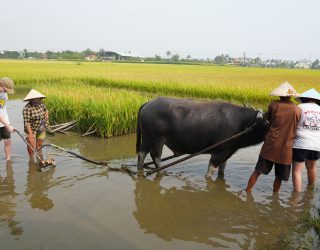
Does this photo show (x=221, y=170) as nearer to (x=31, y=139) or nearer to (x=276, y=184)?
(x=276, y=184)

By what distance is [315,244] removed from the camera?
3.29m

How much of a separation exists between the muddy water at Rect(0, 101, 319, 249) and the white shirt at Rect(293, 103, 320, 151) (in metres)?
0.72

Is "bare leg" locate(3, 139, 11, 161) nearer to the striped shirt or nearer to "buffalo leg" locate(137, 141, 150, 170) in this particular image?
the striped shirt

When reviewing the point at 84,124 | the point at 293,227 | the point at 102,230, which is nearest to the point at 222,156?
the point at 293,227

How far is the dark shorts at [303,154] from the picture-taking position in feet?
14.4

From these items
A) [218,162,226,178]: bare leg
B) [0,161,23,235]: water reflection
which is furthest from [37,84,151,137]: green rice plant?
[218,162,226,178]: bare leg

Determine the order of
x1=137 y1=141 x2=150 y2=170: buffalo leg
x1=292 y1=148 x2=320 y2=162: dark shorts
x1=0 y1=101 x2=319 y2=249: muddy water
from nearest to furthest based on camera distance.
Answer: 1. x1=0 y1=101 x2=319 y2=249: muddy water
2. x1=292 y1=148 x2=320 y2=162: dark shorts
3. x1=137 y1=141 x2=150 y2=170: buffalo leg

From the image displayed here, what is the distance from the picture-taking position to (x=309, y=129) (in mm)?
4328

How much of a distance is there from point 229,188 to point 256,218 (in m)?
0.97

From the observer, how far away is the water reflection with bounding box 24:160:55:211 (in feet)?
13.6

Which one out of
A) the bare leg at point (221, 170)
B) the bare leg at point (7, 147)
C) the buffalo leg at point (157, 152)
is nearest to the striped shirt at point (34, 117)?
the bare leg at point (7, 147)

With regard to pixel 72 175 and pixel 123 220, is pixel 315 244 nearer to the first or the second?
pixel 123 220

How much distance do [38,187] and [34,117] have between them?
1.36 m

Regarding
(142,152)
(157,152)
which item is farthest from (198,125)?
(142,152)
